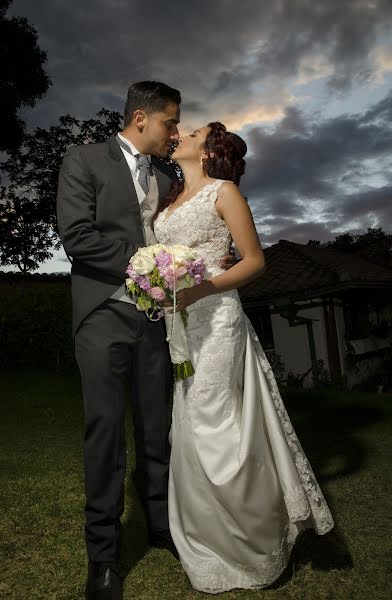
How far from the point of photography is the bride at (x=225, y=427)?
3.48 m

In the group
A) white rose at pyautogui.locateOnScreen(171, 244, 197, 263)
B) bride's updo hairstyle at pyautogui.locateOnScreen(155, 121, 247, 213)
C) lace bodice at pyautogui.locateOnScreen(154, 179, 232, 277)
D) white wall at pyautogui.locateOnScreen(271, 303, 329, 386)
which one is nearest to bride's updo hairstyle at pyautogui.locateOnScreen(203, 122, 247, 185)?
bride's updo hairstyle at pyautogui.locateOnScreen(155, 121, 247, 213)

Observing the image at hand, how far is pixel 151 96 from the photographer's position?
383cm

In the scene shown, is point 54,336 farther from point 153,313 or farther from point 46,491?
point 153,313

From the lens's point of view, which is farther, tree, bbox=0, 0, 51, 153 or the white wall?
tree, bbox=0, 0, 51, 153

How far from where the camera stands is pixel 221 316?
12.4ft

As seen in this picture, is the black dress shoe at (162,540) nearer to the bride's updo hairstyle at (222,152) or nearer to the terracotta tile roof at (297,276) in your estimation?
the bride's updo hairstyle at (222,152)

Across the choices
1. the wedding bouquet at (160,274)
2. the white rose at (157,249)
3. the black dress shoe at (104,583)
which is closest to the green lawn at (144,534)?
Result: the black dress shoe at (104,583)

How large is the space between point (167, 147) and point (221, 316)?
1.24 meters

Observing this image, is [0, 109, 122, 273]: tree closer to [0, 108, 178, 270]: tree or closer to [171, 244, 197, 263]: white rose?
[0, 108, 178, 270]: tree

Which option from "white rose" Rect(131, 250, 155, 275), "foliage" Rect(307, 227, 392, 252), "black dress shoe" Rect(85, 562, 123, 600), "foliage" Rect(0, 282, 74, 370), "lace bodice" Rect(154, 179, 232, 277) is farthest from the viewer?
"foliage" Rect(307, 227, 392, 252)

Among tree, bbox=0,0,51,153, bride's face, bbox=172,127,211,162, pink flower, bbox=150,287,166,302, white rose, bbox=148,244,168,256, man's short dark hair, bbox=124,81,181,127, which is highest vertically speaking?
tree, bbox=0,0,51,153

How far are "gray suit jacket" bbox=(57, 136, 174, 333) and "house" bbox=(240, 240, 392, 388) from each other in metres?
13.1

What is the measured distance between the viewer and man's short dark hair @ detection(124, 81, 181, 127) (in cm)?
383

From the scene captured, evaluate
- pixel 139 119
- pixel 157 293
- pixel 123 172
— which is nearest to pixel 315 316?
pixel 139 119
